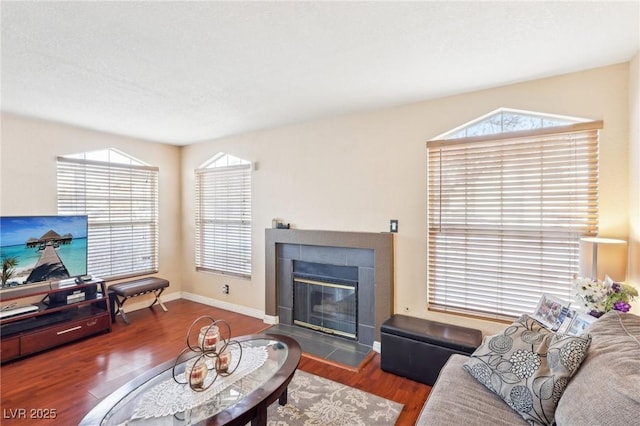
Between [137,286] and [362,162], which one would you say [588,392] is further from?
[137,286]

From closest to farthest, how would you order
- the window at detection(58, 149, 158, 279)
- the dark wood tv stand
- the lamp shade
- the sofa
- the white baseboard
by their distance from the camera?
the sofa → the lamp shade → the dark wood tv stand → the window at detection(58, 149, 158, 279) → the white baseboard

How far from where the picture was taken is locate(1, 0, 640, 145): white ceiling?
1.61 meters

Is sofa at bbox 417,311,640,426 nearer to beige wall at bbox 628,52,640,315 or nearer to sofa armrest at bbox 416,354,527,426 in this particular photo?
sofa armrest at bbox 416,354,527,426

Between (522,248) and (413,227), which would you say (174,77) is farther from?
(522,248)

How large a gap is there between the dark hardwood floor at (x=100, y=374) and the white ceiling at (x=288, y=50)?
2.53 meters

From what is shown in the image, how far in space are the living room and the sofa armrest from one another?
3.92 ft

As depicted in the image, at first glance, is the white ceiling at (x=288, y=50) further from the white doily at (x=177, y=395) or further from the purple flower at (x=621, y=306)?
the white doily at (x=177, y=395)

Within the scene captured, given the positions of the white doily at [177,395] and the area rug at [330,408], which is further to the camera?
the area rug at [330,408]

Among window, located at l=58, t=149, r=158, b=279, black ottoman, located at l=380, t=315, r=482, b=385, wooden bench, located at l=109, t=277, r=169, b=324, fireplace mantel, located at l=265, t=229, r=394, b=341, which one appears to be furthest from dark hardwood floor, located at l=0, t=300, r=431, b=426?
window, located at l=58, t=149, r=158, b=279

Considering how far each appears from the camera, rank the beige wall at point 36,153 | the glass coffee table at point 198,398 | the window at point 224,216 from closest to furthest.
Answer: the glass coffee table at point 198,398, the beige wall at point 36,153, the window at point 224,216

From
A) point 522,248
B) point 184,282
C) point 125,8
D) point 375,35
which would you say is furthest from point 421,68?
point 184,282

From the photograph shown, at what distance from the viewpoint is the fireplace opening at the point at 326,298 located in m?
3.38

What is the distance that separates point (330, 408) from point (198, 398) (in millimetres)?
1027

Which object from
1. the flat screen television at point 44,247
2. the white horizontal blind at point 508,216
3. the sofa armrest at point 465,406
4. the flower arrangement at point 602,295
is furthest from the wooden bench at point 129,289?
the flower arrangement at point 602,295
